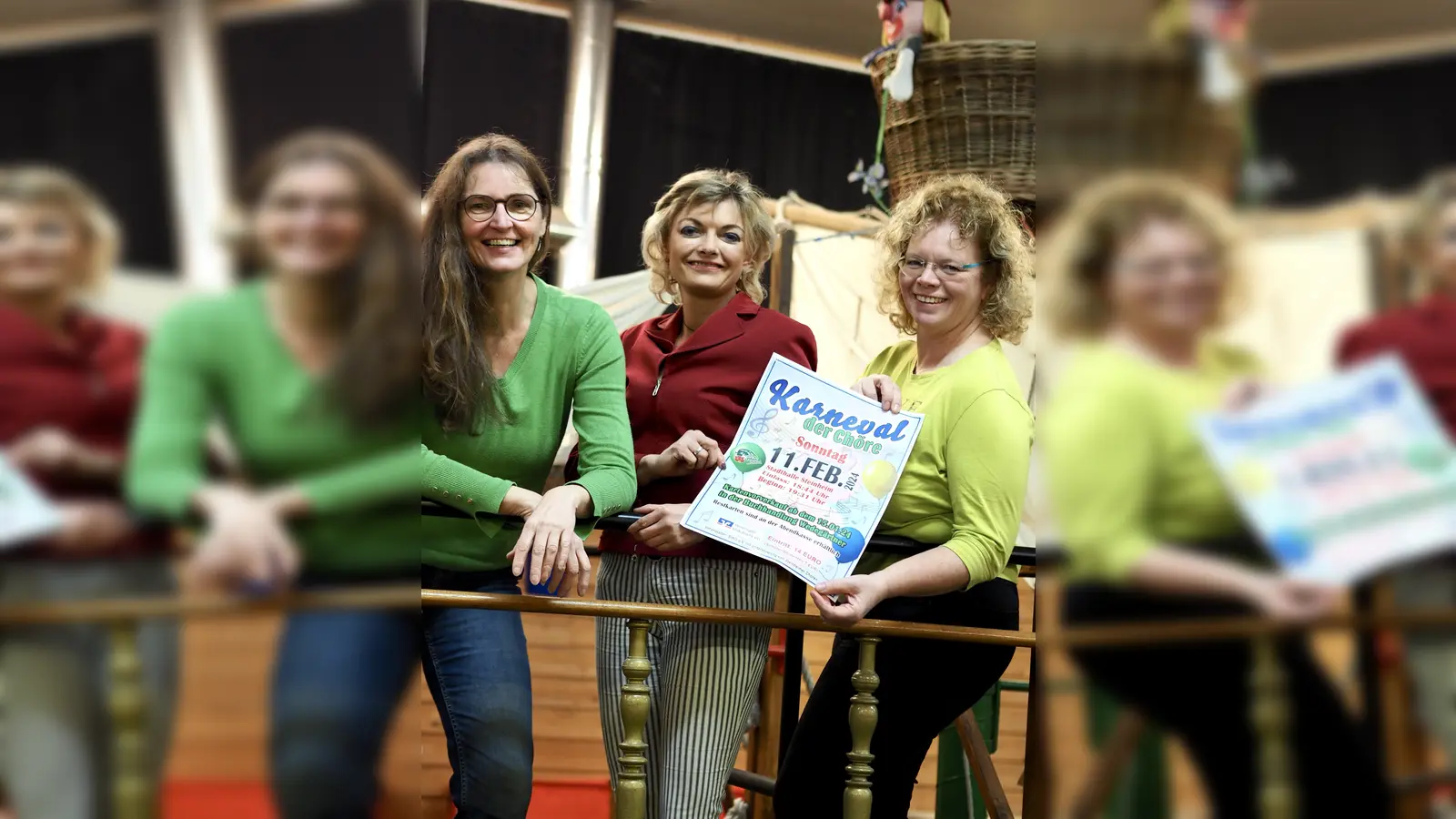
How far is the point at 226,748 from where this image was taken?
506 millimetres

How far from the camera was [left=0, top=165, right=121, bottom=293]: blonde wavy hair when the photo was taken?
499mm

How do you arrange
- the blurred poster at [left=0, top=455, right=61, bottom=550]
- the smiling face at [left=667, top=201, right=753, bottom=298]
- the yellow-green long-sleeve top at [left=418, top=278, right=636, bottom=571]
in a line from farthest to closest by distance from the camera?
the smiling face at [left=667, top=201, right=753, bottom=298] → the yellow-green long-sleeve top at [left=418, top=278, right=636, bottom=571] → the blurred poster at [left=0, top=455, right=61, bottom=550]

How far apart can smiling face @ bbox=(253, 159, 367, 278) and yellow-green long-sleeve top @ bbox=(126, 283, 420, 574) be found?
0.06 feet

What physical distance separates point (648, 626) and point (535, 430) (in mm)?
292

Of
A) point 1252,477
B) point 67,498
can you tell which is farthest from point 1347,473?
point 67,498

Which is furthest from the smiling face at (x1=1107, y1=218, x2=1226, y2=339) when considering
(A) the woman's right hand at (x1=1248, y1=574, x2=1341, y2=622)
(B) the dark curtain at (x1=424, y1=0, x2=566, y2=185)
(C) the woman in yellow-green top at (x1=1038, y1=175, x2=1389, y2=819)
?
(B) the dark curtain at (x1=424, y1=0, x2=566, y2=185)

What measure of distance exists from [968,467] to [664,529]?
15.8 inches

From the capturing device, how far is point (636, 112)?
5.63ft

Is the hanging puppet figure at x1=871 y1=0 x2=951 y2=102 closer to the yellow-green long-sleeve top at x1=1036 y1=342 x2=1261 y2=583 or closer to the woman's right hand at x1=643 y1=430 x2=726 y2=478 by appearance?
the woman's right hand at x1=643 y1=430 x2=726 y2=478

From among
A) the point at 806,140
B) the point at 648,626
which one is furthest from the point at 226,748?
the point at 806,140

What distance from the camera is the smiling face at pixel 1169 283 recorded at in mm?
537

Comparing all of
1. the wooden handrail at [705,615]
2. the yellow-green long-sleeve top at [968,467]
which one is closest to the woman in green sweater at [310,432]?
the wooden handrail at [705,615]

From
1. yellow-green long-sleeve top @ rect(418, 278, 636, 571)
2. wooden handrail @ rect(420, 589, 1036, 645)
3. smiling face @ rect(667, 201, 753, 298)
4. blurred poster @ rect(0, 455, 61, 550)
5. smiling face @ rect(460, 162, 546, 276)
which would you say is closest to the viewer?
blurred poster @ rect(0, 455, 61, 550)

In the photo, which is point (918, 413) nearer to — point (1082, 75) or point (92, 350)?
point (1082, 75)
